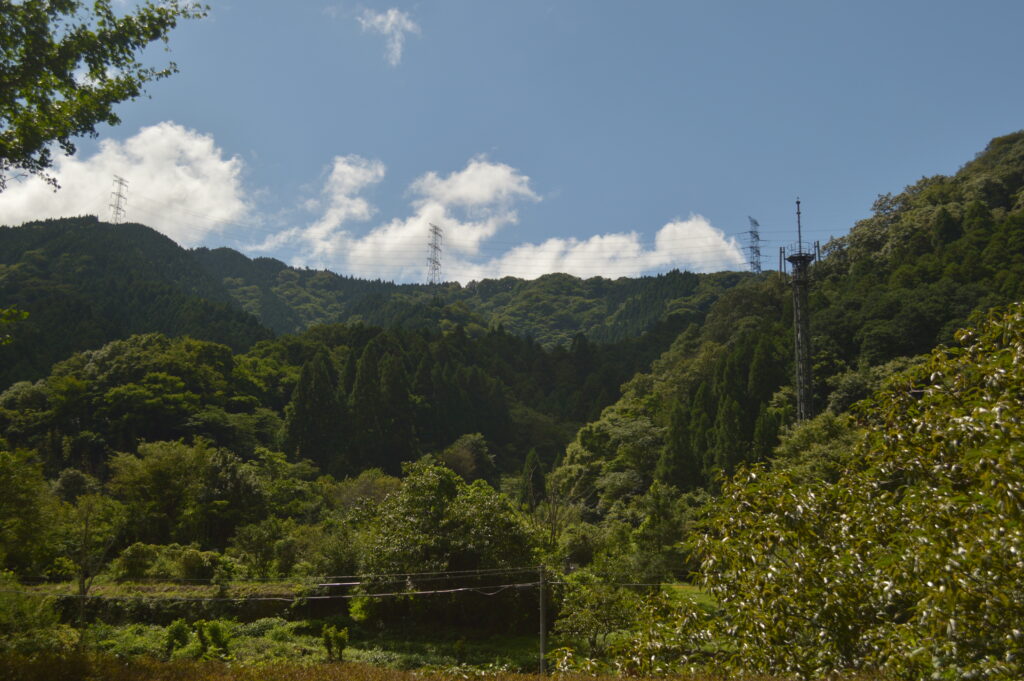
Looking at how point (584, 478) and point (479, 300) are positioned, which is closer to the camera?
point (584, 478)

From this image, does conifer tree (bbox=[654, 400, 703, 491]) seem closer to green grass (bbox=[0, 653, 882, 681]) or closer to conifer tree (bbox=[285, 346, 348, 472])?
A: conifer tree (bbox=[285, 346, 348, 472])

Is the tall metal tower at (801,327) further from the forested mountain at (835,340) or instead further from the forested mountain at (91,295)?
the forested mountain at (91,295)

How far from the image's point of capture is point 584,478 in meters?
50.5

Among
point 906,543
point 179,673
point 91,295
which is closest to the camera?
point 906,543

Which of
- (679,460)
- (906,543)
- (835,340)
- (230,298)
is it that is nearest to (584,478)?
(679,460)

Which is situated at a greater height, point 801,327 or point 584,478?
point 801,327

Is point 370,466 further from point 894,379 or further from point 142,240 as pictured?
point 142,240

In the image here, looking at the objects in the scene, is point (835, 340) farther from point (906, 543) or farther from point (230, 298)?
point (230, 298)

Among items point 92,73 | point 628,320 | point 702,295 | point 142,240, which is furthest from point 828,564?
point 142,240

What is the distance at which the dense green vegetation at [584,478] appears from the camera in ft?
19.1

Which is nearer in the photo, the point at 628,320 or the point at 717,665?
the point at 717,665

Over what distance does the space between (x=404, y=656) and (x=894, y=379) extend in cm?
1797

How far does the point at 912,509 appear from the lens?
5789 millimetres

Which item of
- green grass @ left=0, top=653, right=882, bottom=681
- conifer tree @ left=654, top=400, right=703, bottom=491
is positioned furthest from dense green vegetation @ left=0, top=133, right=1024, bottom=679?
green grass @ left=0, top=653, right=882, bottom=681
